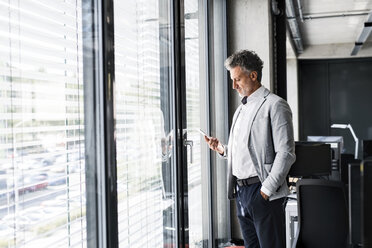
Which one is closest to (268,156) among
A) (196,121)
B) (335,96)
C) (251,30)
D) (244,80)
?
(244,80)

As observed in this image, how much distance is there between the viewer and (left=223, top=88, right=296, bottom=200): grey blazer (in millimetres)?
2646

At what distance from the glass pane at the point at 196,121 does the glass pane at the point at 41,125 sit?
5.82 ft

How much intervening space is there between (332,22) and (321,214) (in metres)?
6.07

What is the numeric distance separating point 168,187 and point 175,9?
1.19m

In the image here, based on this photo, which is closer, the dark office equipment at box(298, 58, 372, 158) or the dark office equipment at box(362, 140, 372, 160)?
the dark office equipment at box(362, 140, 372, 160)

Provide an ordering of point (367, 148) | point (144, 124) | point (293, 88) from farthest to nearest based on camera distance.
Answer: point (293, 88)
point (367, 148)
point (144, 124)

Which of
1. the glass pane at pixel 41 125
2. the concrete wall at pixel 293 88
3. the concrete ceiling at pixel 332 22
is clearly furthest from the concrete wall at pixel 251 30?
the concrete wall at pixel 293 88

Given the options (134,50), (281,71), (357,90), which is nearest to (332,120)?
(357,90)

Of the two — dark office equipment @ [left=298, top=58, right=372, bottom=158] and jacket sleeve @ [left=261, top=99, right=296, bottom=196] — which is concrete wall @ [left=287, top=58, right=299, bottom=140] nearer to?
dark office equipment @ [left=298, top=58, right=372, bottom=158]

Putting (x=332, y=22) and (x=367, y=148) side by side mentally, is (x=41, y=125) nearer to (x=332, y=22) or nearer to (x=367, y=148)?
(x=367, y=148)

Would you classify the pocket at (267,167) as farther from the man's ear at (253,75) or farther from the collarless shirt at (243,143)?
the man's ear at (253,75)

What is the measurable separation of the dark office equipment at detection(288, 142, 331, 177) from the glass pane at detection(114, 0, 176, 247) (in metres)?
1.28

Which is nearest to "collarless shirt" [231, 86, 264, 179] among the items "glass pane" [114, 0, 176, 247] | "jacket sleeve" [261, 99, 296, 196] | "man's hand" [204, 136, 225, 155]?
"jacket sleeve" [261, 99, 296, 196]

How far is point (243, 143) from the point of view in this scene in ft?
9.06
